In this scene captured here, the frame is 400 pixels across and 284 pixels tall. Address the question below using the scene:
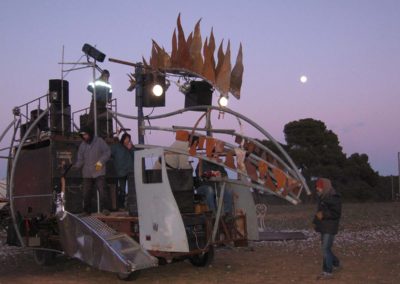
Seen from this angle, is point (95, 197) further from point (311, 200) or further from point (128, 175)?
point (311, 200)

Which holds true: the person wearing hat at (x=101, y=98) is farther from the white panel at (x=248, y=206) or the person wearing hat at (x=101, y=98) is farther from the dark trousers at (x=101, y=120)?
the white panel at (x=248, y=206)

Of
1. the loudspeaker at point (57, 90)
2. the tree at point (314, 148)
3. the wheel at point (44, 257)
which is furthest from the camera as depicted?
the tree at point (314, 148)

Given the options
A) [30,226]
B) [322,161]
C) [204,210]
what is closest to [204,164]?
[204,210]

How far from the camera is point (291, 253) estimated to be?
13.1m

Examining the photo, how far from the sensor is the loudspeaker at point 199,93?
10938mm

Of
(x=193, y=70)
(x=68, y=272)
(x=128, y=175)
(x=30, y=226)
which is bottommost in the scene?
(x=68, y=272)

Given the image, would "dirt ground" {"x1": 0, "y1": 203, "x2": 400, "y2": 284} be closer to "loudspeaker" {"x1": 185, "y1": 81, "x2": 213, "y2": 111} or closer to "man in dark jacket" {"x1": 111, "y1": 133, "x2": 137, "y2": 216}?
"man in dark jacket" {"x1": 111, "y1": 133, "x2": 137, "y2": 216}

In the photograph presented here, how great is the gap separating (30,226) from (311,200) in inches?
1110

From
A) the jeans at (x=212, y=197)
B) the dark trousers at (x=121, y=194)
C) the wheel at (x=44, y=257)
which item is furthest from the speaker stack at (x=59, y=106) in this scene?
the jeans at (x=212, y=197)

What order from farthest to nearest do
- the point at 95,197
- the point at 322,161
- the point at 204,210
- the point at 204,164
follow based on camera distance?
the point at 322,161, the point at 95,197, the point at 204,164, the point at 204,210

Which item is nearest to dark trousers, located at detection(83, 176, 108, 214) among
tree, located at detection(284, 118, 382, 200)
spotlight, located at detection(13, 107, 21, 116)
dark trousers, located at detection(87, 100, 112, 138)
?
dark trousers, located at detection(87, 100, 112, 138)

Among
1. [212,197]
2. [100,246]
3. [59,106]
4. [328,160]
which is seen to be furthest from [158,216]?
[328,160]

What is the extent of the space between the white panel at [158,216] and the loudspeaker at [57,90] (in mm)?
3663

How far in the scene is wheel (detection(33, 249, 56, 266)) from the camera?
12109 millimetres
